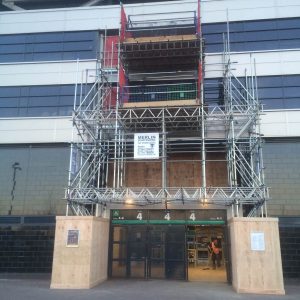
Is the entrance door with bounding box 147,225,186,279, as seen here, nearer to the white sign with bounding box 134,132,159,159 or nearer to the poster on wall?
the white sign with bounding box 134,132,159,159

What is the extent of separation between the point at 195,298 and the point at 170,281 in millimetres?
3684

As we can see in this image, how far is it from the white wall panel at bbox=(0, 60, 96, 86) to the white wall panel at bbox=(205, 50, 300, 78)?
6470 millimetres

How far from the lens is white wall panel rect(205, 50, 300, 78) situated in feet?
62.8

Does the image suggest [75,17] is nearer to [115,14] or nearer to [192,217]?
[115,14]

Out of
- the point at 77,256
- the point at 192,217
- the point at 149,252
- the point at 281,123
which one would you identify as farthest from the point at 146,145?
the point at 281,123

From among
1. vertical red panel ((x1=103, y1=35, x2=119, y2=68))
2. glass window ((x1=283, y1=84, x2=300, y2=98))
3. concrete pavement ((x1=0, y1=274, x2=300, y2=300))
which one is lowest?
concrete pavement ((x1=0, y1=274, x2=300, y2=300))

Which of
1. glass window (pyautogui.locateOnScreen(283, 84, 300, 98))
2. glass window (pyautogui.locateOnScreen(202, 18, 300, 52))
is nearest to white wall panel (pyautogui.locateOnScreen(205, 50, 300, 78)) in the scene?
glass window (pyautogui.locateOnScreen(202, 18, 300, 52))

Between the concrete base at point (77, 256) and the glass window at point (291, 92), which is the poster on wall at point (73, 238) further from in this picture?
the glass window at point (291, 92)

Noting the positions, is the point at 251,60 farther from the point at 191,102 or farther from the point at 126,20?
the point at 126,20

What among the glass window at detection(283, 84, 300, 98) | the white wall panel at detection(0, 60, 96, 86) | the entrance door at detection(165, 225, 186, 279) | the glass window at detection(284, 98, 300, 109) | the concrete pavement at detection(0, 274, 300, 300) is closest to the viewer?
the concrete pavement at detection(0, 274, 300, 300)

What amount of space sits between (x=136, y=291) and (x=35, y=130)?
10195 mm

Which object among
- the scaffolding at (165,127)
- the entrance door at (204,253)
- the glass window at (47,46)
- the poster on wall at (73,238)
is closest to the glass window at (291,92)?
the scaffolding at (165,127)

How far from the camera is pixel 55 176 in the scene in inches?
747

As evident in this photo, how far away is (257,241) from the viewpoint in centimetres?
1428
